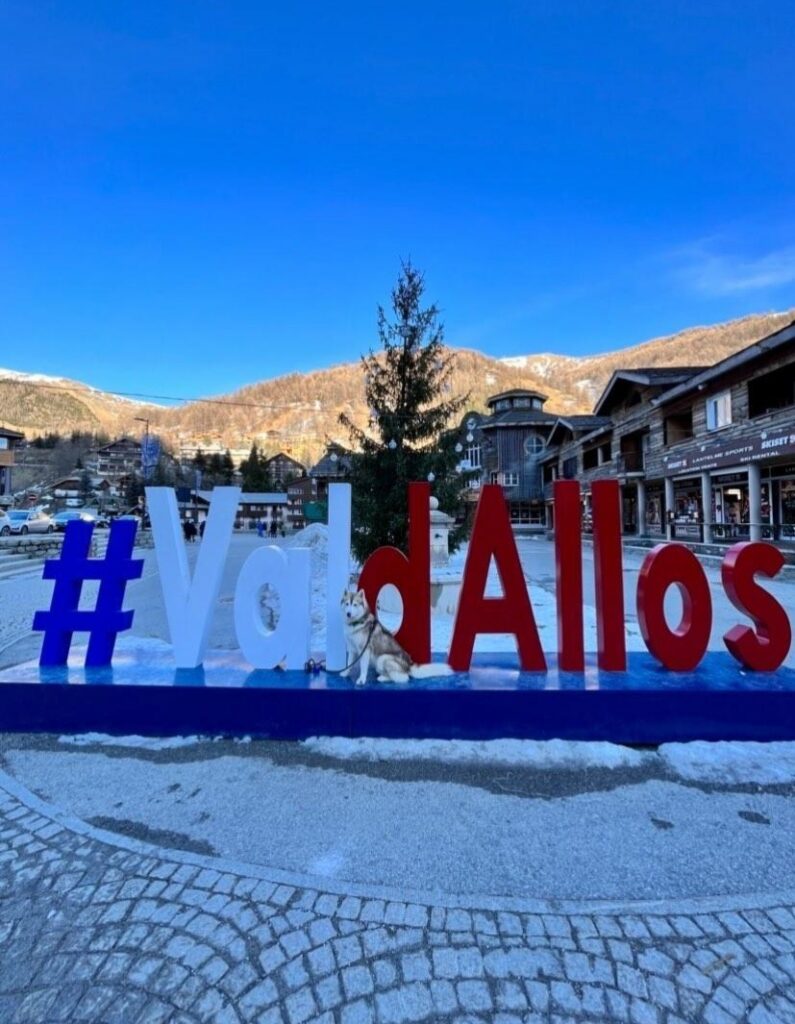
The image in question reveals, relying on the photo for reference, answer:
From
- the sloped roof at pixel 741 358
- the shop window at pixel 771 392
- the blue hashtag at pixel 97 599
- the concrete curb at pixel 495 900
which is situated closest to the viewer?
the concrete curb at pixel 495 900

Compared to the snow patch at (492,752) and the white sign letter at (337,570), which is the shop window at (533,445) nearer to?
the white sign letter at (337,570)

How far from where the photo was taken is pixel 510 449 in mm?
46469

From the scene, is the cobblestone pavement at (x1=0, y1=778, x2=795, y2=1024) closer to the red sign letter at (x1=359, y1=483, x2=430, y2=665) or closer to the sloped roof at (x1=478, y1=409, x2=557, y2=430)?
the red sign letter at (x1=359, y1=483, x2=430, y2=665)

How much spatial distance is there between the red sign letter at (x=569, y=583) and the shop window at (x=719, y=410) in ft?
57.8

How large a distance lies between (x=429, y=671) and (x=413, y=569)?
83 centimetres

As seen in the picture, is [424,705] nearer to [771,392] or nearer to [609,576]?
[609,576]

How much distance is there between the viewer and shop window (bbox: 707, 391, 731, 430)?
1821cm

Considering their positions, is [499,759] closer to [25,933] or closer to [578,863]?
[578,863]

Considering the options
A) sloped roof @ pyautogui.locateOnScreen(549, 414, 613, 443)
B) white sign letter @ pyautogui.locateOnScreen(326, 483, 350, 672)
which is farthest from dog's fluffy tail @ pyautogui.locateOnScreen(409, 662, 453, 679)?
sloped roof @ pyautogui.locateOnScreen(549, 414, 613, 443)

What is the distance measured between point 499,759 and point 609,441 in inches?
1179

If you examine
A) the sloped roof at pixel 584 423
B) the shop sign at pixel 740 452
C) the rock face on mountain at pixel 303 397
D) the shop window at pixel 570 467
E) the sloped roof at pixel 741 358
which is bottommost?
the shop sign at pixel 740 452

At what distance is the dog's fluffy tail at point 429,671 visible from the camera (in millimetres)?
3955

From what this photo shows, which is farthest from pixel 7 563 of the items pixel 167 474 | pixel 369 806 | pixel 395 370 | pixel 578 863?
pixel 167 474

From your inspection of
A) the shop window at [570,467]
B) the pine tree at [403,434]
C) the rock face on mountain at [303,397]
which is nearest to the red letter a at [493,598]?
the pine tree at [403,434]
